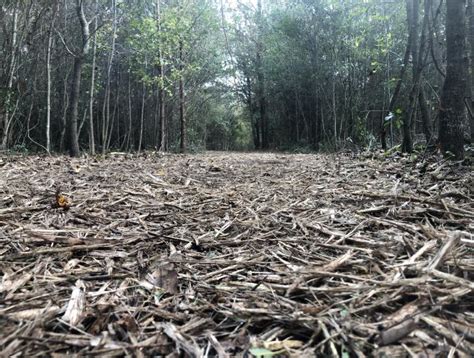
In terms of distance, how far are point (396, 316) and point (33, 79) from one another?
507 inches

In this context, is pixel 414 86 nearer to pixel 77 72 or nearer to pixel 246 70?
pixel 77 72

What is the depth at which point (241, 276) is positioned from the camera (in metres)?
1.24

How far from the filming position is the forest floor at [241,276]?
87 centimetres

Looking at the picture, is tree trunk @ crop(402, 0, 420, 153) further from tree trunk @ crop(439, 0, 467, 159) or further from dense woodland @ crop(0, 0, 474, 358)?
tree trunk @ crop(439, 0, 467, 159)

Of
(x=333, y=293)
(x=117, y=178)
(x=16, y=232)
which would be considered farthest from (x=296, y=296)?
(x=117, y=178)

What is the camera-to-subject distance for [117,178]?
3.28 metres

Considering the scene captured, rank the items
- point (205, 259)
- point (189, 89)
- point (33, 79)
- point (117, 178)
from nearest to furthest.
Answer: point (205, 259) → point (117, 178) → point (33, 79) → point (189, 89)

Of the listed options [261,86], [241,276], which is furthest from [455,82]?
[261,86]

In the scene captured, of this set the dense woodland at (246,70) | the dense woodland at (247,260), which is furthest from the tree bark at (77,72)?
the dense woodland at (247,260)

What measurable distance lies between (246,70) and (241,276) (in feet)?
62.0

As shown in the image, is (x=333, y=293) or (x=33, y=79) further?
(x=33, y=79)

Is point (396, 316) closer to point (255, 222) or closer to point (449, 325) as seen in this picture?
point (449, 325)

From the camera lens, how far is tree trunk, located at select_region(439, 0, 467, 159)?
3430 mm

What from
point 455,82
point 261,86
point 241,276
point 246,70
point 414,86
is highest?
point 246,70
